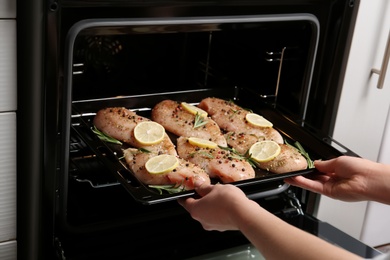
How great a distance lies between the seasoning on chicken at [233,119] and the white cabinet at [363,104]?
234 mm

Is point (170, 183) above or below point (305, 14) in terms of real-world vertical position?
below

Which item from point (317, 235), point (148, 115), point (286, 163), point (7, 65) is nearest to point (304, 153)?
point (286, 163)

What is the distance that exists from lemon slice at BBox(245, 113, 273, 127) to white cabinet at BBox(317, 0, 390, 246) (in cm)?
22

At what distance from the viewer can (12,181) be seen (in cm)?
135

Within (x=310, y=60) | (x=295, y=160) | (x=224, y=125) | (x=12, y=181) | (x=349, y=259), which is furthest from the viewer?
(x=224, y=125)

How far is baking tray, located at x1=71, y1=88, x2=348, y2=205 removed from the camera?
4.31 ft

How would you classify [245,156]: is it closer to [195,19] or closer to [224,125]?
[224,125]

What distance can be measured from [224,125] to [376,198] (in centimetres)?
47

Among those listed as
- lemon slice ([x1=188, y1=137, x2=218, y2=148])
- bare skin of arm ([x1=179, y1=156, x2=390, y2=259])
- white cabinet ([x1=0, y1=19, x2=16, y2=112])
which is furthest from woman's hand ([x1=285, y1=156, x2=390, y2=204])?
white cabinet ([x1=0, y1=19, x2=16, y2=112])

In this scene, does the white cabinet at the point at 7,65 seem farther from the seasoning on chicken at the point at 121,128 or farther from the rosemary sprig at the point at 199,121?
the rosemary sprig at the point at 199,121

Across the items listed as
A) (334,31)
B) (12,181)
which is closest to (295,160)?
(334,31)

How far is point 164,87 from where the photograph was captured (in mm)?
1883

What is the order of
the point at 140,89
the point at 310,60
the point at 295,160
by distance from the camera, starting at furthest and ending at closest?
the point at 140,89
the point at 310,60
the point at 295,160

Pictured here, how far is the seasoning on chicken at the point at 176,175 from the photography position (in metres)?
1.40
